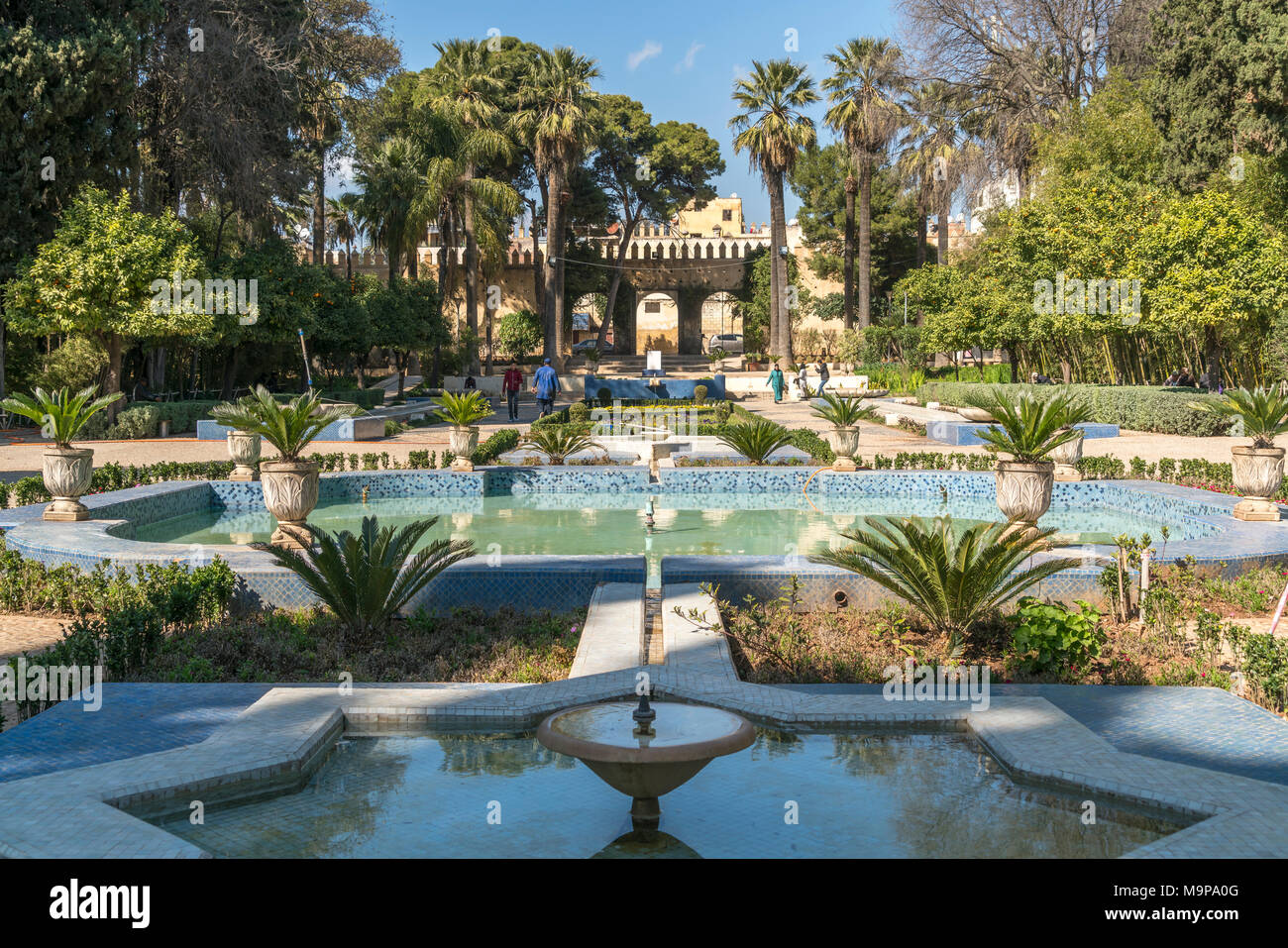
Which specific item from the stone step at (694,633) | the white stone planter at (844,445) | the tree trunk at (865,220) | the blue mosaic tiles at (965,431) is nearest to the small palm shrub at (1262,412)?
the white stone planter at (844,445)

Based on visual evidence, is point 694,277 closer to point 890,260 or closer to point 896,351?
point 890,260

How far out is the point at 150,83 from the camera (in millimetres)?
23812

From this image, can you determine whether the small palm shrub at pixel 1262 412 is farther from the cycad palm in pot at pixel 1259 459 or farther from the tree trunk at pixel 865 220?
the tree trunk at pixel 865 220

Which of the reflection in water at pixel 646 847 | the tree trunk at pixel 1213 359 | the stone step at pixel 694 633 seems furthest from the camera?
the tree trunk at pixel 1213 359

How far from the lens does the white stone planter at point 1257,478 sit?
32.6 feet

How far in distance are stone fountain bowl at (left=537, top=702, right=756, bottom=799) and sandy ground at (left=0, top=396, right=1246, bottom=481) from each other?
13165 millimetres

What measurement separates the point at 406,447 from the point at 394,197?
53.7 ft

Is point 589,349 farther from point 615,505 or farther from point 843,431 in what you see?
point 615,505

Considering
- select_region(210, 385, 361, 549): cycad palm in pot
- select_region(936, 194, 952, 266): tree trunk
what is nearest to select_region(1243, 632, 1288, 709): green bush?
select_region(210, 385, 361, 549): cycad palm in pot

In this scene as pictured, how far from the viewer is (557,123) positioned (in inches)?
1447

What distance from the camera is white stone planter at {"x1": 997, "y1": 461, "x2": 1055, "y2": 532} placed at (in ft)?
30.1

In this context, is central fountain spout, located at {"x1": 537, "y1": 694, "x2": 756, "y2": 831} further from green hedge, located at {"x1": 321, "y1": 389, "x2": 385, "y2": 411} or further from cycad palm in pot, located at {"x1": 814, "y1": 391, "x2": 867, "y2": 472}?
green hedge, located at {"x1": 321, "y1": 389, "x2": 385, "y2": 411}

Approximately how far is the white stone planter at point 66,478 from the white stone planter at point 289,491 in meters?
2.16

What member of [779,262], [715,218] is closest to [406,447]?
[779,262]
